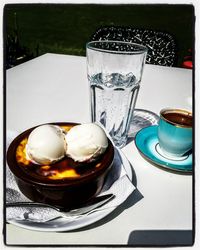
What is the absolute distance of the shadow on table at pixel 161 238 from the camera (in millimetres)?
279

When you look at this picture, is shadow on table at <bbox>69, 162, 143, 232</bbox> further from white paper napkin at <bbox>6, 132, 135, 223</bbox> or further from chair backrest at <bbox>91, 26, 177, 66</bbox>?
chair backrest at <bbox>91, 26, 177, 66</bbox>

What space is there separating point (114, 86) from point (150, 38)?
1.17 feet

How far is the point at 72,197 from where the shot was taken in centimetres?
28

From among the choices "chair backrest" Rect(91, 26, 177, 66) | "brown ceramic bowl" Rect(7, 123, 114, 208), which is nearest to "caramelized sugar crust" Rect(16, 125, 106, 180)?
"brown ceramic bowl" Rect(7, 123, 114, 208)

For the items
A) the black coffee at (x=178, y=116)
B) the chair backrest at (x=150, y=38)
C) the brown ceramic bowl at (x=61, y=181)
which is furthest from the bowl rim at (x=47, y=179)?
the chair backrest at (x=150, y=38)

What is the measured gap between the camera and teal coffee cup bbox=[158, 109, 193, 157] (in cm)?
34

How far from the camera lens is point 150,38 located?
736 mm

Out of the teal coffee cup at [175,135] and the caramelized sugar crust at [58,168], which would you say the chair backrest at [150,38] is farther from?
the caramelized sugar crust at [58,168]

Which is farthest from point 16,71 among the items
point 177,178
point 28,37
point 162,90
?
point 177,178

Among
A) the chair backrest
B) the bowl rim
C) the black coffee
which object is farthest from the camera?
the chair backrest

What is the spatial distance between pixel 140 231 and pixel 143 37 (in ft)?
1.82

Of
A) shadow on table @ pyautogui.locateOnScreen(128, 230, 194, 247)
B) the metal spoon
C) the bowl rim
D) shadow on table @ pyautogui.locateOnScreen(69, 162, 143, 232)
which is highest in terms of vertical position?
the bowl rim

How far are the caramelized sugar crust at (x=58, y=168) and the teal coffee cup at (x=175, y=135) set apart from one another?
9cm

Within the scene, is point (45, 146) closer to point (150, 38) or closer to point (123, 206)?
point (123, 206)
